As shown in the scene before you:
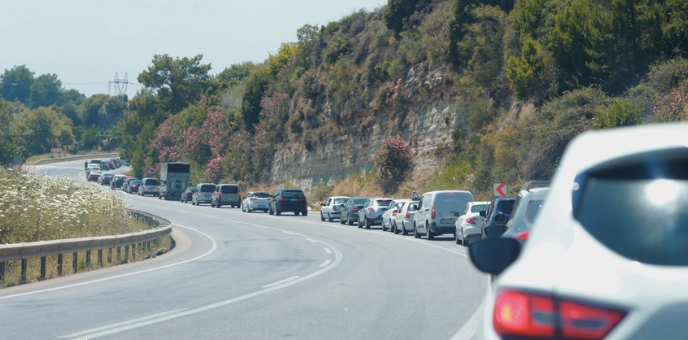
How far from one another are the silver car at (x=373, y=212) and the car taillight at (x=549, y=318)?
116 feet

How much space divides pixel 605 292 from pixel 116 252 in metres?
19.7

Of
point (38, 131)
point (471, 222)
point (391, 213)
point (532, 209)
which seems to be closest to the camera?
point (532, 209)

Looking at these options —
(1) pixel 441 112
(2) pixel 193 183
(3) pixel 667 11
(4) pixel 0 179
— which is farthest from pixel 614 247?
(2) pixel 193 183

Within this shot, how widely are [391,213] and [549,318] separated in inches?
1268

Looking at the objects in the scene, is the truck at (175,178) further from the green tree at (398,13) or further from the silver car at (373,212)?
the silver car at (373,212)

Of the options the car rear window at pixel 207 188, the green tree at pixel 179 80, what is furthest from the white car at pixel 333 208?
the green tree at pixel 179 80

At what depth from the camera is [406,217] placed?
31797mm

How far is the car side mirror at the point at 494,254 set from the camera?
376cm

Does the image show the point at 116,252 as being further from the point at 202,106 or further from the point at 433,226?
the point at 202,106

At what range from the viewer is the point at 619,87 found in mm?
34844

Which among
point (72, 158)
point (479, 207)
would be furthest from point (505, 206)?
point (72, 158)

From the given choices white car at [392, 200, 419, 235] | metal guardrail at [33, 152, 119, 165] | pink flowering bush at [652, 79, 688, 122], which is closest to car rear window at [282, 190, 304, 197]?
white car at [392, 200, 419, 235]

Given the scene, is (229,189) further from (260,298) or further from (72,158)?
(72,158)

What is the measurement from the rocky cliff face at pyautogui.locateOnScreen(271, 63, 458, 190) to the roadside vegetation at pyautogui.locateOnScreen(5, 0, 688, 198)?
0.20 metres
